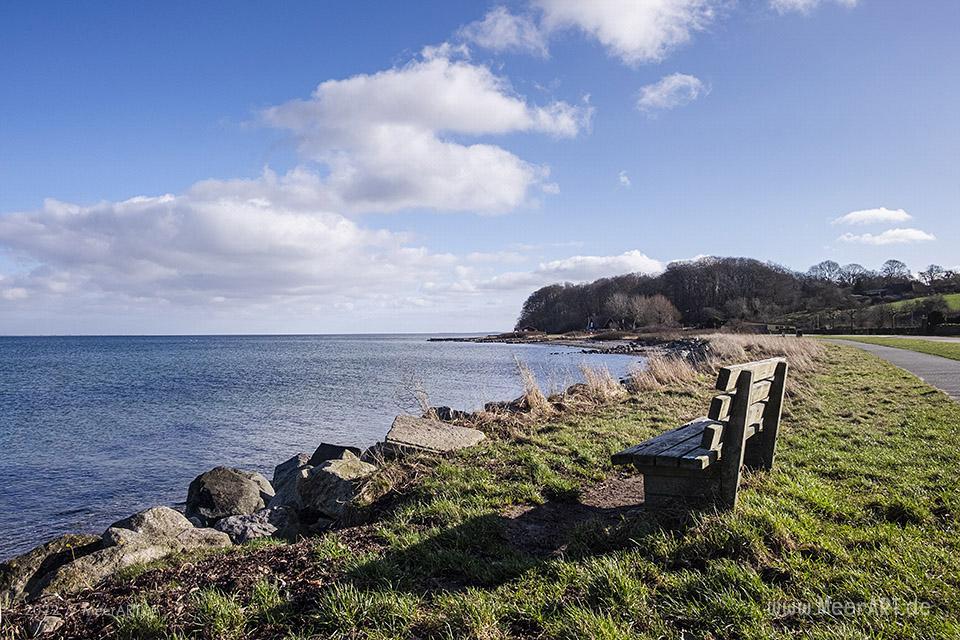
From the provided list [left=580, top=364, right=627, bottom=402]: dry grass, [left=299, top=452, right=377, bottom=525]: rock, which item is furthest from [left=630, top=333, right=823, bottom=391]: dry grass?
[left=299, top=452, right=377, bottom=525]: rock

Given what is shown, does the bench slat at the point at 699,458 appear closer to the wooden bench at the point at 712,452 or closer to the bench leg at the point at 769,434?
the wooden bench at the point at 712,452

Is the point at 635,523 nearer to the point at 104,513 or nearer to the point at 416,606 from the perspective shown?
the point at 416,606

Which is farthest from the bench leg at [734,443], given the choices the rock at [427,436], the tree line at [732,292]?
the tree line at [732,292]

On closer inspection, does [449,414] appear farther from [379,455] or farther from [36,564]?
[36,564]

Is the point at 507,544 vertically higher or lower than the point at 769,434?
lower

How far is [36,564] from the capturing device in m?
→ 6.32

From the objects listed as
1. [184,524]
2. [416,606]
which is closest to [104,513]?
[184,524]

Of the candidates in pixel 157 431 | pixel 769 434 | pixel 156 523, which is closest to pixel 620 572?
pixel 769 434

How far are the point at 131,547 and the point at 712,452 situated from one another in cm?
564

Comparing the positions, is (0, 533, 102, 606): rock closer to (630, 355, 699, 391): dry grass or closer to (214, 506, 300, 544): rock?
(214, 506, 300, 544): rock

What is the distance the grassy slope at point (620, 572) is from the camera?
310 centimetres

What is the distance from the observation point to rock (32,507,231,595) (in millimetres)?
5301

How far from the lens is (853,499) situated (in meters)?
4.79

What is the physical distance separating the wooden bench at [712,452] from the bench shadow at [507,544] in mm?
145
